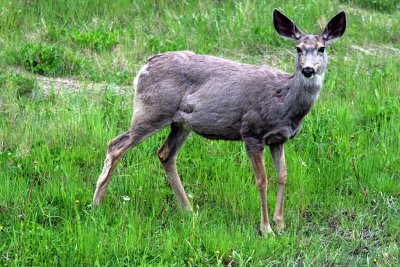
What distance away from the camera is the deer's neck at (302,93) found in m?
7.24

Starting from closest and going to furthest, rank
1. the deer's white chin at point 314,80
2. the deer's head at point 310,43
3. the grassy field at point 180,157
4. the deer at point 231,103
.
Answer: the grassy field at point 180,157 < the deer's head at point 310,43 < the deer's white chin at point 314,80 < the deer at point 231,103

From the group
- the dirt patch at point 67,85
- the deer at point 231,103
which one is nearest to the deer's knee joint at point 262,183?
the deer at point 231,103

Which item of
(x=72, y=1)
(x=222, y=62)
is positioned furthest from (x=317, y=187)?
(x=72, y=1)

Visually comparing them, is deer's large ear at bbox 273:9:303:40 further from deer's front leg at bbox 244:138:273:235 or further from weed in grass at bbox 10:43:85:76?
weed in grass at bbox 10:43:85:76

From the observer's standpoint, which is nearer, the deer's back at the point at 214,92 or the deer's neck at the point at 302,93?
the deer's neck at the point at 302,93

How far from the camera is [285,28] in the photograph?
24.8 ft

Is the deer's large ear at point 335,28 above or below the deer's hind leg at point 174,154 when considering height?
above

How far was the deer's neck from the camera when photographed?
724cm

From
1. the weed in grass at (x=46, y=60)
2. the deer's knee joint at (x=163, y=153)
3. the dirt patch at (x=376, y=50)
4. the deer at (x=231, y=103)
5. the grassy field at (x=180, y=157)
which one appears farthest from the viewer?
the dirt patch at (x=376, y=50)

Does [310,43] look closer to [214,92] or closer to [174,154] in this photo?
[214,92]

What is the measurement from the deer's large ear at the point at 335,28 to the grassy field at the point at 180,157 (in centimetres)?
140

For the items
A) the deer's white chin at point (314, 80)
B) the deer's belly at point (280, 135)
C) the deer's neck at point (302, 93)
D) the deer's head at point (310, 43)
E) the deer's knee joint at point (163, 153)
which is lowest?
the deer's knee joint at point (163, 153)

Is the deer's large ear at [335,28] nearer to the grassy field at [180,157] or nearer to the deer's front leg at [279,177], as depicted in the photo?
the deer's front leg at [279,177]

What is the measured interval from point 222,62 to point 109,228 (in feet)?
6.49
